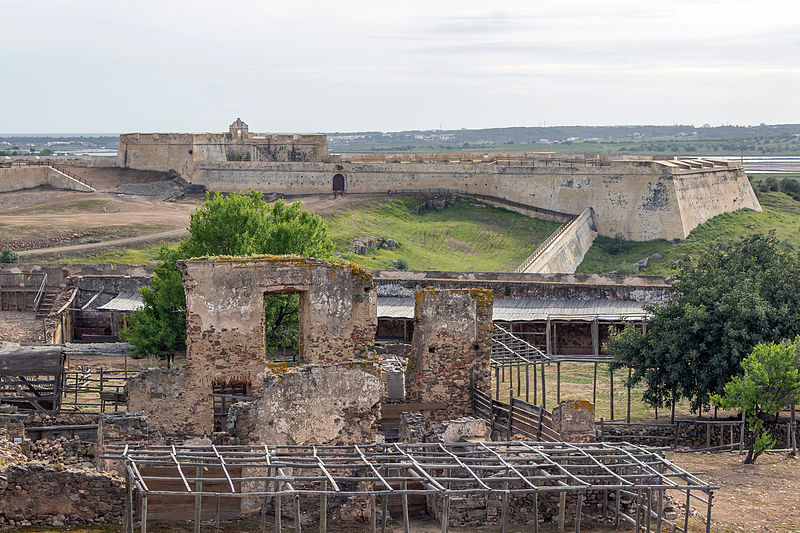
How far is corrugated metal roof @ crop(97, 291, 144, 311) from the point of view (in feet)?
112

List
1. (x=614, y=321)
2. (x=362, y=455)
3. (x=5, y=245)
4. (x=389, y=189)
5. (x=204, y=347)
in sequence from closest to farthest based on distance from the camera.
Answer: (x=362, y=455), (x=204, y=347), (x=614, y=321), (x=5, y=245), (x=389, y=189)

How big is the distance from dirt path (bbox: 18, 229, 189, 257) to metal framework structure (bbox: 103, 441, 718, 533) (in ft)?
109

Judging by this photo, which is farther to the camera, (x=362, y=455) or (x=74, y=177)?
(x=74, y=177)

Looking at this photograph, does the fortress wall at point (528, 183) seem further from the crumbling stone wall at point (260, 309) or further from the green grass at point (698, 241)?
the crumbling stone wall at point (260, 309)

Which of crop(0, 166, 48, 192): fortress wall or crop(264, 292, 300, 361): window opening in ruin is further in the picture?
crop(0, 166, 48, 192): fortress wall

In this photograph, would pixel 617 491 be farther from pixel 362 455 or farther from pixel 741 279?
pixel 741 279

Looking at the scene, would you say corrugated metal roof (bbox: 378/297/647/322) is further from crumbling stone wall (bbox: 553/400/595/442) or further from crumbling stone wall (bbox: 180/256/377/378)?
crumbling stone wall (bbox: 553/400/595/442)

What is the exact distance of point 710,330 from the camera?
2248 cm

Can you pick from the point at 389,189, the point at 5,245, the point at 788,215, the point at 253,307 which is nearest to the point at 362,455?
the point at 253,307

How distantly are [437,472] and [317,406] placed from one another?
1967 millimetres

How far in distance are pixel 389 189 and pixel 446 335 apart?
4652cm

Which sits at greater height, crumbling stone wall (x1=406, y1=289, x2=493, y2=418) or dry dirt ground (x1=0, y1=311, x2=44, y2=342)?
crumbling stone wall (x1=406, y1=289, x2=493, y2=418)

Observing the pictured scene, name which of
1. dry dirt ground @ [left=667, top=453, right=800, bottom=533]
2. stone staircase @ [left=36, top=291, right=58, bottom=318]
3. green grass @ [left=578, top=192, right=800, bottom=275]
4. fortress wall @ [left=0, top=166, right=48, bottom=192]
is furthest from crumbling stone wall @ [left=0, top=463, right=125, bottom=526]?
fortress wall @ [left=0, top=166, right=48, bottom=192]

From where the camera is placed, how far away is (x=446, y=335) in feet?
63.2
